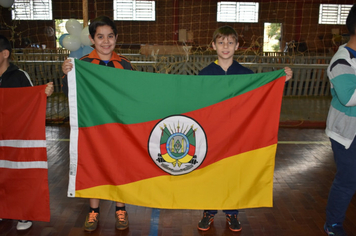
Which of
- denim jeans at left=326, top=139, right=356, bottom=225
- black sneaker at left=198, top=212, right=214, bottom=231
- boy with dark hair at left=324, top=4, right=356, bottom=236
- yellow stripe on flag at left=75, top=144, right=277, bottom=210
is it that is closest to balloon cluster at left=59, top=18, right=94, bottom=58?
yellow stripe on flag at left=75, top=144, right=277, bottom=210

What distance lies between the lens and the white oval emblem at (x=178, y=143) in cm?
271

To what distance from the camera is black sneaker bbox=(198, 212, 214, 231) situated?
2998mm

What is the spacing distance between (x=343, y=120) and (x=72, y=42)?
4.93 m

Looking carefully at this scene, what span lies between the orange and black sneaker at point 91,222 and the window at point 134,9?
18.4 metres

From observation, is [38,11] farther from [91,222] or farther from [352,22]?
[352,22]

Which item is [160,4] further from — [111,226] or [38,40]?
[111,226]

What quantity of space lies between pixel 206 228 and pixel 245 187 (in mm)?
587

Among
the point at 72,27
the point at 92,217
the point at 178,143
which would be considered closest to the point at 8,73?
the point at 92,217

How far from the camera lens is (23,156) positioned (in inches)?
110

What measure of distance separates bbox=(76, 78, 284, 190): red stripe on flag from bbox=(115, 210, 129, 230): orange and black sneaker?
445 millimetres

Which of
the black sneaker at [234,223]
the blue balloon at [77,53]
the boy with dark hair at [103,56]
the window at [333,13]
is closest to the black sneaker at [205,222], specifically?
the black sneaker at [234,223]

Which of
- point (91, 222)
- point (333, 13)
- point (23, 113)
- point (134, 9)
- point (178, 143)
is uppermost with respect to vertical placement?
point (333, 13)

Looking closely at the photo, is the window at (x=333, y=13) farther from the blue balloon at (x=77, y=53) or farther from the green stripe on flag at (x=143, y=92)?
the green stripe on flag at (x=143, y=92)

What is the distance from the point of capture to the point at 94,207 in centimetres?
298
